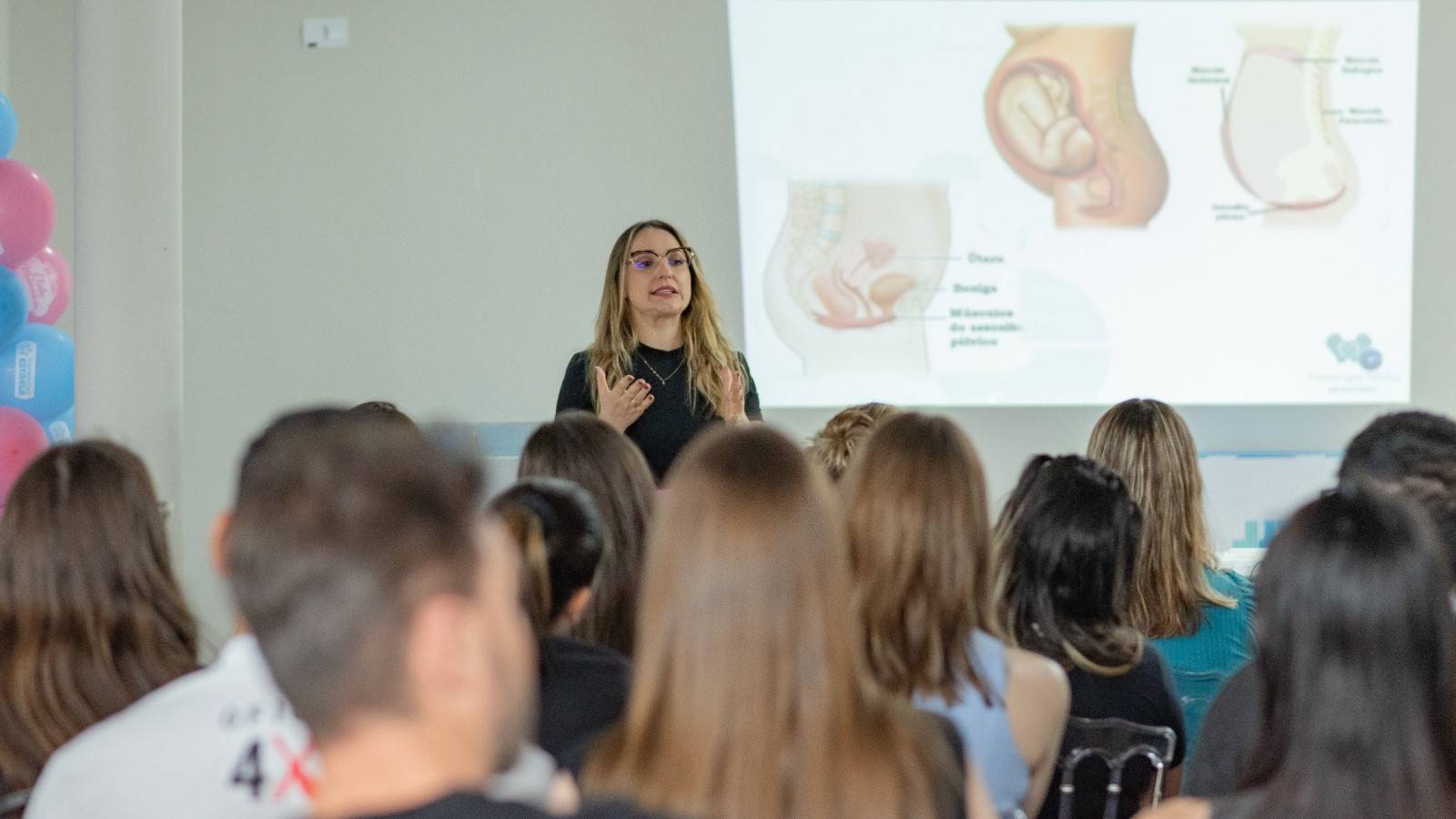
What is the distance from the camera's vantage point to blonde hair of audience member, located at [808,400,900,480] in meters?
3.10

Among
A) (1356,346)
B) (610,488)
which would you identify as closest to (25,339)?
(610,488)

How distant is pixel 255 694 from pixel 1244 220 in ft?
14.6

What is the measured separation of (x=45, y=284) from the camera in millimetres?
4223

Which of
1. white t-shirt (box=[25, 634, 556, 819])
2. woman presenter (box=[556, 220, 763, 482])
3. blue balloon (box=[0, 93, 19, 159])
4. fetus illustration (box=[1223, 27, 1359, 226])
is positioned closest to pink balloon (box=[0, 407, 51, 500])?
blue balloon (box=[0, 93, 19, 159])

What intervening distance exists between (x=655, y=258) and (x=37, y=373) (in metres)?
1.76

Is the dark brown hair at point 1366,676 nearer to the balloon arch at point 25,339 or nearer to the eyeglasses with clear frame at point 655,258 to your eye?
the eyeglasses with clear frame at point 655,258

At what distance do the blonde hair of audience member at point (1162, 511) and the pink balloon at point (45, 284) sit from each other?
3008mm

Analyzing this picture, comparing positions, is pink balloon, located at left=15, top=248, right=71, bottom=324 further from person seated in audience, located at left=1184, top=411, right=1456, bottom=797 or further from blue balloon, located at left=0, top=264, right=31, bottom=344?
person seated in audience, located at left=1184, top=411, right=1456, bottom=797

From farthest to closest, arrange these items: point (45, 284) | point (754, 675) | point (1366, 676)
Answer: point (45, 284) < point (1366, 676) < point (754, 675)

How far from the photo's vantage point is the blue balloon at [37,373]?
4.00 meters

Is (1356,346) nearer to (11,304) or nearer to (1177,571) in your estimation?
(1177,571)

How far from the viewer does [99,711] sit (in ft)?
6.04

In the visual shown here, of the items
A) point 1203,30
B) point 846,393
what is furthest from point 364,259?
point 1203,30

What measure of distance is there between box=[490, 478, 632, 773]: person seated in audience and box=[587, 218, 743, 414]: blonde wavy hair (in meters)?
1.79
